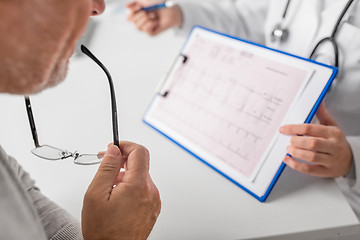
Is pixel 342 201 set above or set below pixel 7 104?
above

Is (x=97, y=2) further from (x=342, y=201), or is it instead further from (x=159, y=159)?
(x=342, y=201)

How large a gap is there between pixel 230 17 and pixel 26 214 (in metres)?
0.78

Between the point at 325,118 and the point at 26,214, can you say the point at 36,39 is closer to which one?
the point at 26,214

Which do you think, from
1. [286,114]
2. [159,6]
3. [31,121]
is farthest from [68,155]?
[159,6]

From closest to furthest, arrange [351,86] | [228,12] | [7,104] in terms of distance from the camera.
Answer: [351,86], [7,104], [228,12]

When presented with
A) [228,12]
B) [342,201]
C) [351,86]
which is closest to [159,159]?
[342,201]

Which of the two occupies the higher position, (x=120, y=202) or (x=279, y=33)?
(x=279, y=33)

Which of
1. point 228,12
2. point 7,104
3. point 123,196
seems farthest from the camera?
point 228,12

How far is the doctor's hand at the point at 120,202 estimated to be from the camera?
17.3 inches

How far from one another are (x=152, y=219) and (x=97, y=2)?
34cm

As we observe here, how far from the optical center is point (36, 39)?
349 millimetres

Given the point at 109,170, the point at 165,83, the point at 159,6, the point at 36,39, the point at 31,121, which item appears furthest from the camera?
the point at 159,6

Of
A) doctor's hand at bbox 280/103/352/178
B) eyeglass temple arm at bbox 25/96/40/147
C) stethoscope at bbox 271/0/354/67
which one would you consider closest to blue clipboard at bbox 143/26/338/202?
doctor's hand at bbox 280/103/352/178

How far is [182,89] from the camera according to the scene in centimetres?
70
